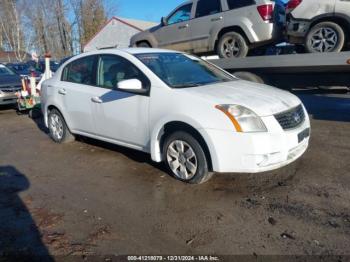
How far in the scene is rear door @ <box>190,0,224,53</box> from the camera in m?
7.89

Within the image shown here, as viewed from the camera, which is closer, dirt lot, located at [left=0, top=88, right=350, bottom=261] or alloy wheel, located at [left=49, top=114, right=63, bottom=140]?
dirt lot, located at [left=0, top=88, right=350, bottom=261]

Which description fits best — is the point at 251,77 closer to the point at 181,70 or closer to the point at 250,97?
the point at 181,70

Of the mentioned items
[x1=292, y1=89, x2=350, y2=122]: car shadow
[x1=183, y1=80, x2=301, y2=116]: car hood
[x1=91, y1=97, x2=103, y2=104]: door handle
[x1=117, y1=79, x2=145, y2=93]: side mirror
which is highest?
[x1=117, y1=79, x2=145, y2=93]: side mirror

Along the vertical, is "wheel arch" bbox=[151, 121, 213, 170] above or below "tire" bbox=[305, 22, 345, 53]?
below

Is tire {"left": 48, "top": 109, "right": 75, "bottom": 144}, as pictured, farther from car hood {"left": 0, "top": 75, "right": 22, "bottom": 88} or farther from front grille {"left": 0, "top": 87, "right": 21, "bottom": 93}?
car hood {"left": 0, "top": 75, "right": 22, "bottom": 88}

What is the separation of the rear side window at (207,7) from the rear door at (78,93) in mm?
3610

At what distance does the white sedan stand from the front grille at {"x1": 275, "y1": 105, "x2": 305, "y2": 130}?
0.5 inches

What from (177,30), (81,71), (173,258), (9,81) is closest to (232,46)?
(177,30)

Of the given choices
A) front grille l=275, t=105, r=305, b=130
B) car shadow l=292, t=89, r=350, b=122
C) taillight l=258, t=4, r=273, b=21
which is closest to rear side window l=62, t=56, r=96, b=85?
front grille l=275, t=105, r=305, b=130

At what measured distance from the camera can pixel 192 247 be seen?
119 inches

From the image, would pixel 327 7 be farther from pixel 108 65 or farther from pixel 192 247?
pixel 192 247

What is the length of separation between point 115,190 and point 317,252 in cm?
237

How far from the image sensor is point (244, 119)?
3.79 m

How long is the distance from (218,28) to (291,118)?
436 cm
